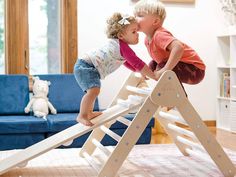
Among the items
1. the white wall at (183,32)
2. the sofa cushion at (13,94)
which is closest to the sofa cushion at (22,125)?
the sofa cushion at (13,94)

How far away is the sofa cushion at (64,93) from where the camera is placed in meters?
4.32

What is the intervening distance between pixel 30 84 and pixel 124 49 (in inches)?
78.3

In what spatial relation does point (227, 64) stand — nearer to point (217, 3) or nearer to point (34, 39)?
point (217, 3)

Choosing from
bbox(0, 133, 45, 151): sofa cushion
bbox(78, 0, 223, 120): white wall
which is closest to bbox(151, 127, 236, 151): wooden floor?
bbox(78, 0, 223, 120): white wall

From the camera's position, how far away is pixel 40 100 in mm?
4141

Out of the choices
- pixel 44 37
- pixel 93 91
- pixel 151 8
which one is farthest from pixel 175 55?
pixel 44 37

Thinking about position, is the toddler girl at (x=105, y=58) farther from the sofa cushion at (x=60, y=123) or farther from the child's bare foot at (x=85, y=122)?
the sofa cushion at (x=60, y=123)

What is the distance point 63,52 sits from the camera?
187 inches

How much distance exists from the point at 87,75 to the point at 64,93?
62.3 inches

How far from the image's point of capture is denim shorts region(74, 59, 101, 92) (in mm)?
2820

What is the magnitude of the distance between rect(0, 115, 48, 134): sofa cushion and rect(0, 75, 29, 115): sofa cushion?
1.16 feet

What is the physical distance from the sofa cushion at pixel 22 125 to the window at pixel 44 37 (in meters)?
1.02

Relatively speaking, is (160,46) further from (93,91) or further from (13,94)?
(13,94)

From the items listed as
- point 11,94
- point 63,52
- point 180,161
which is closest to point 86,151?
point 180,161
